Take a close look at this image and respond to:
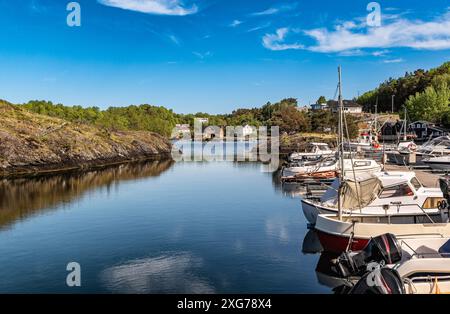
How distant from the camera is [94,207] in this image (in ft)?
118

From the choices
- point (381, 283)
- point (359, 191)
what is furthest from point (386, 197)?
point (381, 283)

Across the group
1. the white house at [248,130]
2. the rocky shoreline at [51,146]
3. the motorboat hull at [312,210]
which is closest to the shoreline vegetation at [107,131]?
the rocky shoreline at [51,146]

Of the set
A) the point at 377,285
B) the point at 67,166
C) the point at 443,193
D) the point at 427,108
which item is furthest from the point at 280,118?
the point at 377,285

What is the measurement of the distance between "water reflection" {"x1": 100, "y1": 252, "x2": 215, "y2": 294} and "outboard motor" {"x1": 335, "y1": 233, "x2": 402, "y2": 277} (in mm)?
5402

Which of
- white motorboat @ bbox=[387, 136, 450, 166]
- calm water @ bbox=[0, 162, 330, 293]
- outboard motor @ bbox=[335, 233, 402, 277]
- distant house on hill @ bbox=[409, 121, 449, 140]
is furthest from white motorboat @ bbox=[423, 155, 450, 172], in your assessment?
distant house on hill @ bbox=[409, 121, 449, 140]

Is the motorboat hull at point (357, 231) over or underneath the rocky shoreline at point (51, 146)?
underneath

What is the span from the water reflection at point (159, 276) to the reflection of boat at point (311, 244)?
5789 mm

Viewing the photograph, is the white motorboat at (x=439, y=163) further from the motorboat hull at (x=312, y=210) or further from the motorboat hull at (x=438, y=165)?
the motorboat hull at (x=312, y=210)

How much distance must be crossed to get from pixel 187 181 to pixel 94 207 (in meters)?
19.0

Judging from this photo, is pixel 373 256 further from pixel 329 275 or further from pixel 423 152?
pixel 423 152

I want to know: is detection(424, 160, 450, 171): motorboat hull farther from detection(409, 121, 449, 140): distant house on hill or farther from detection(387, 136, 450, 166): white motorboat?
detection(409, 121, 449, 140): distant house on hill

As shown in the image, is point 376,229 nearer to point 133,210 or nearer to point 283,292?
point 283,292

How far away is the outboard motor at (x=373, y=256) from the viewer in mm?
15363
